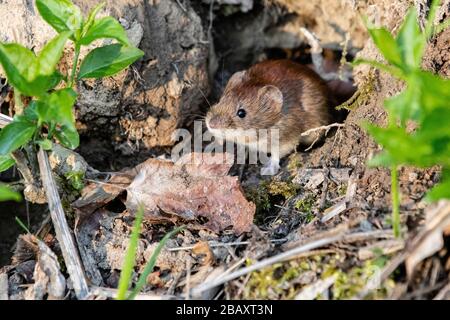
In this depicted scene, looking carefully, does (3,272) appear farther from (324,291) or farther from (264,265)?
(324,291)

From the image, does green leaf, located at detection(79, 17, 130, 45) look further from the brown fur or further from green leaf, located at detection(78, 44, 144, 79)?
the brown fur

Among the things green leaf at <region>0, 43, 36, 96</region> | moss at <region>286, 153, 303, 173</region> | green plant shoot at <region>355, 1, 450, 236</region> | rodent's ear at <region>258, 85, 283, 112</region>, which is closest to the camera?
green plant shoot at <region>355, 1, 450, 236</region>

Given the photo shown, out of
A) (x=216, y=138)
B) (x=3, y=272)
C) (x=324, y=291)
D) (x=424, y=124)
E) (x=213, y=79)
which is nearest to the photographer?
(x=424, y=124)

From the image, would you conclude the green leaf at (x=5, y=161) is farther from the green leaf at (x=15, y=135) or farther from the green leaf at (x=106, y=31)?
the green leaf at (x=106, y=31)

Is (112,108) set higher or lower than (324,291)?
higher

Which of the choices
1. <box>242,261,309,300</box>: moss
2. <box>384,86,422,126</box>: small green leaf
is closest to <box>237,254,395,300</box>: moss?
<box>242,261,309,300</box>: moss

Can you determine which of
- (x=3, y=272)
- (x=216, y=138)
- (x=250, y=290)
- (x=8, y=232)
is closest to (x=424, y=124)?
(x=250, y=290)

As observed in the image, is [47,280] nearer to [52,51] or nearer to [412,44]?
[52,51]
